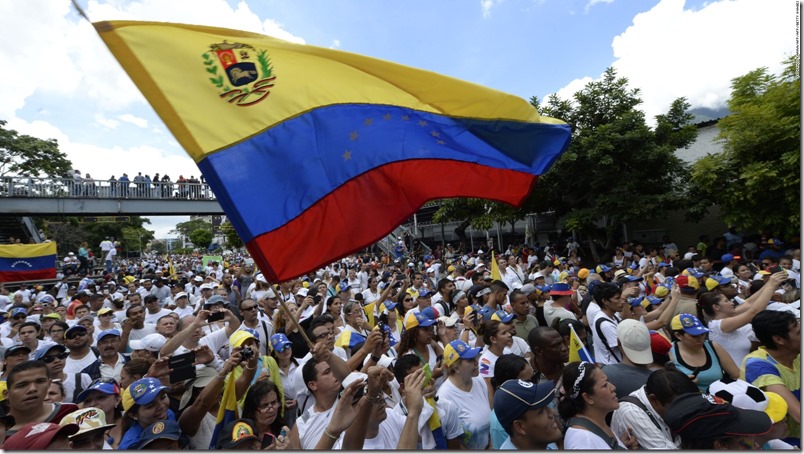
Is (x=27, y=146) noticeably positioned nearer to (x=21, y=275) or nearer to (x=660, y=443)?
(x=21, y=275)

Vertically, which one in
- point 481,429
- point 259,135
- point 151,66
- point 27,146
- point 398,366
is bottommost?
point 481,429

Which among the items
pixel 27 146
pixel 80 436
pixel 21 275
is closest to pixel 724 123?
pixel 80 436

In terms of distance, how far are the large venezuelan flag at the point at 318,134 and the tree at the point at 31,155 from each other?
28920 mm

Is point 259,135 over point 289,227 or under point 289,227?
over

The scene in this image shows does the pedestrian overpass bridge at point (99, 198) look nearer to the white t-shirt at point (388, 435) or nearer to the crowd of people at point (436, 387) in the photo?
the crowd of people at point (436, 387)

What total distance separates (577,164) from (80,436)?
2032 centimetres

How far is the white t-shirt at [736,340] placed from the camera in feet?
14.8

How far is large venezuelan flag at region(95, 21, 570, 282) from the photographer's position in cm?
301

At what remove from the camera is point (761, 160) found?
1519 centimetres

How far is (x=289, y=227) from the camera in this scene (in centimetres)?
331

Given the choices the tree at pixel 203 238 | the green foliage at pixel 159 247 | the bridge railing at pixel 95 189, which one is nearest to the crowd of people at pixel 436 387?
the bridge railing at pixel 95 189

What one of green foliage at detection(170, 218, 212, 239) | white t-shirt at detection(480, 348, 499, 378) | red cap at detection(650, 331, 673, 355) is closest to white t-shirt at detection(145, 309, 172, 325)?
white t-shirt at detection(480, 348, 499, 378)

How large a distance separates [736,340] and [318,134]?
473 centimetres

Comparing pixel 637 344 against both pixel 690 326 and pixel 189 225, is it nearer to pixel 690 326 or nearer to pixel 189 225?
pixel 690 326
